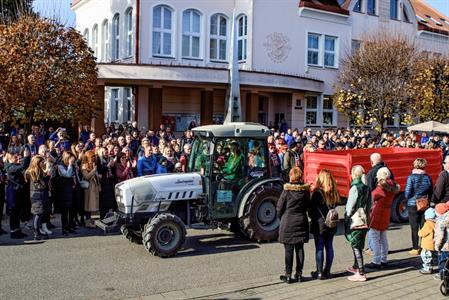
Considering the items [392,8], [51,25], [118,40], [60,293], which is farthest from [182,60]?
[60,293]

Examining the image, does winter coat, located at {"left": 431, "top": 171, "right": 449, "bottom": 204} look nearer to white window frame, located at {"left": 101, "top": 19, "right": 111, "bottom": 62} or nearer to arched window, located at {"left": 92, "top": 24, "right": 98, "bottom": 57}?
white window frame, located at {"left": 101, "top": 19, "right": 111, "bottom": 62}

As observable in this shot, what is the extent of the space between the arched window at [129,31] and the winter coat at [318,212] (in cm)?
1906

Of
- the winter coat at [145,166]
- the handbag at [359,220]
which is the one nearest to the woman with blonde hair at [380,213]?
the handbag at [359,220]

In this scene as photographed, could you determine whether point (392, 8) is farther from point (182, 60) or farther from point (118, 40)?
point (118, 40)

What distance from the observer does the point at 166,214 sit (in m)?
8.64

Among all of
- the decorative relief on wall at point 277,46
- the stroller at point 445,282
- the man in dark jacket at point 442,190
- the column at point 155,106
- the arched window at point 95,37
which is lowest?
the stroller at point 445,282

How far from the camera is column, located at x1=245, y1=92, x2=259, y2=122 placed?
26.9 m

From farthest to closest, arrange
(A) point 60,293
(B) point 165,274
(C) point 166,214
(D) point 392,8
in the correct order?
(D) point 392,8 < (C) point 166,214 < (B) point 165,274 < (A) point 60,293

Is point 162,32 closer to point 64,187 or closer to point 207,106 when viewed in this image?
point 207,106

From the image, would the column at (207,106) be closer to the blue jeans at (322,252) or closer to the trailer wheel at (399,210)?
the trailer wheel at (399,210)

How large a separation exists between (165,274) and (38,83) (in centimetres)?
877

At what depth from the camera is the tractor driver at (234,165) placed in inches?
369

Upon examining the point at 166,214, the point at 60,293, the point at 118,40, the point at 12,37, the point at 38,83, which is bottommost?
the point at 60,293

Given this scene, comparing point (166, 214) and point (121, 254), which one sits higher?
point (166, 214)
